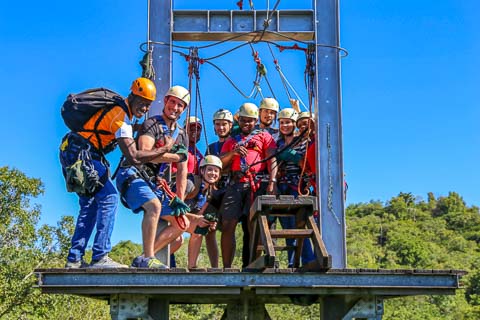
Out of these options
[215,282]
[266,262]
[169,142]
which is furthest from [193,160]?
[266,262]

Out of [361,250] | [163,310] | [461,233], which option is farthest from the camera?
[461,233]

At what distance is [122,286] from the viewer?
6.84 metres

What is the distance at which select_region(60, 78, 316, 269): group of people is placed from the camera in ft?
24.6

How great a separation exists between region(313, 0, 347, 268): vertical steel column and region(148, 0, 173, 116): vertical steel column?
1.63 metres

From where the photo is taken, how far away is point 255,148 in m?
8.86

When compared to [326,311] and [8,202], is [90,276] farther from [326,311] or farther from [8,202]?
[8,202]

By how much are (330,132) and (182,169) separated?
163 cm

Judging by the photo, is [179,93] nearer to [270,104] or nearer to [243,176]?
[243,176]

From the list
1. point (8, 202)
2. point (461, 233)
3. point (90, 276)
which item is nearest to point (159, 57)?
point (90, 276)

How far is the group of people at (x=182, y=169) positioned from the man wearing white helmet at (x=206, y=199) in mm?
11

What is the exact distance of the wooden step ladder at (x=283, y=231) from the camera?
22.6ft

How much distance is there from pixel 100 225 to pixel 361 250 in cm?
7670

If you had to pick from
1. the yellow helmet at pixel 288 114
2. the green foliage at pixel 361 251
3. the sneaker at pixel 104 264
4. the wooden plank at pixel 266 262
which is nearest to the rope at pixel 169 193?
the sneaker at pixel 104 264

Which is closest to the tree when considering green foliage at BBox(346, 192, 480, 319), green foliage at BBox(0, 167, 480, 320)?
green foliage at BBox(0, 167, 480, 320)
